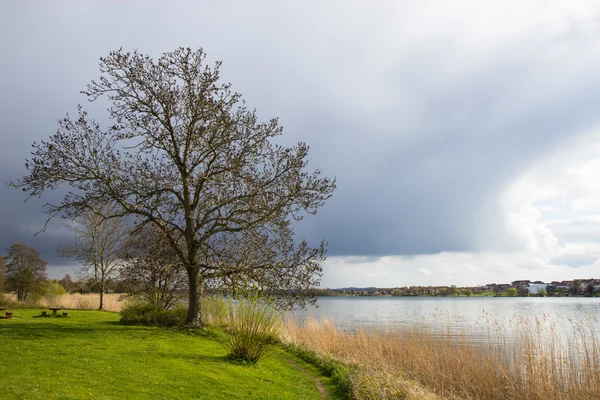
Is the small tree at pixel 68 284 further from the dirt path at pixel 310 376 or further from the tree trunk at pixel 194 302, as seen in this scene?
the dirt path at pixel 310 376

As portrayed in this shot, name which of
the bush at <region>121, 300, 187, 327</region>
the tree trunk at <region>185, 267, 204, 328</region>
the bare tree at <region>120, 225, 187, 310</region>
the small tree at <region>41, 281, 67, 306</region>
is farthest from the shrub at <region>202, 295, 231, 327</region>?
the small tree at <region>41, 281, 67, 306</region>

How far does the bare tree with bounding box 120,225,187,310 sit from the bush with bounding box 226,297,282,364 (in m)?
5.48

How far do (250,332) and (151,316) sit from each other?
8287 mm

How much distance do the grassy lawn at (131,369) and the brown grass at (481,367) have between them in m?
1.98

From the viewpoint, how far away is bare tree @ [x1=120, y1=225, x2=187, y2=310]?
59.1 feet

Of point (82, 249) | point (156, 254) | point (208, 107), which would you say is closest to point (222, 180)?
point (208, 107)

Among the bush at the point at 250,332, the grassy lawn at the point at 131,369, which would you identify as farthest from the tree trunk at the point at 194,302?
the bush at the point at 250,332

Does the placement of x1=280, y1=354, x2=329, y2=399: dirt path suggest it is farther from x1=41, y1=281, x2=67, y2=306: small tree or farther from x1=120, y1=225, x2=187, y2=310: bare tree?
x1=41, y1=281, x2=67, y2=306: small tree

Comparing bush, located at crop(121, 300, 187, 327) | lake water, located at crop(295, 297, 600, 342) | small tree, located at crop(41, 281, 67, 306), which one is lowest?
lake water, located at crop(295, 297, 600, 342)

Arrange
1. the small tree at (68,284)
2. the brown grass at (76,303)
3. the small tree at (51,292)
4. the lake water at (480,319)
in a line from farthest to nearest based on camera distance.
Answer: the small tree at (68,284) < the small tree at (51,292) < the brown grass at (76,303) < the lake water at (480,319)

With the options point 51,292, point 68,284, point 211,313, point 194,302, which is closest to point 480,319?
point 211,313

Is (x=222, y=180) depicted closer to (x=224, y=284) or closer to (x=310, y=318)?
(x=224, y=284)

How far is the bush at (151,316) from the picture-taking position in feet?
61.6

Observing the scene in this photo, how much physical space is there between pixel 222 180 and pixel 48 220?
7402mm
